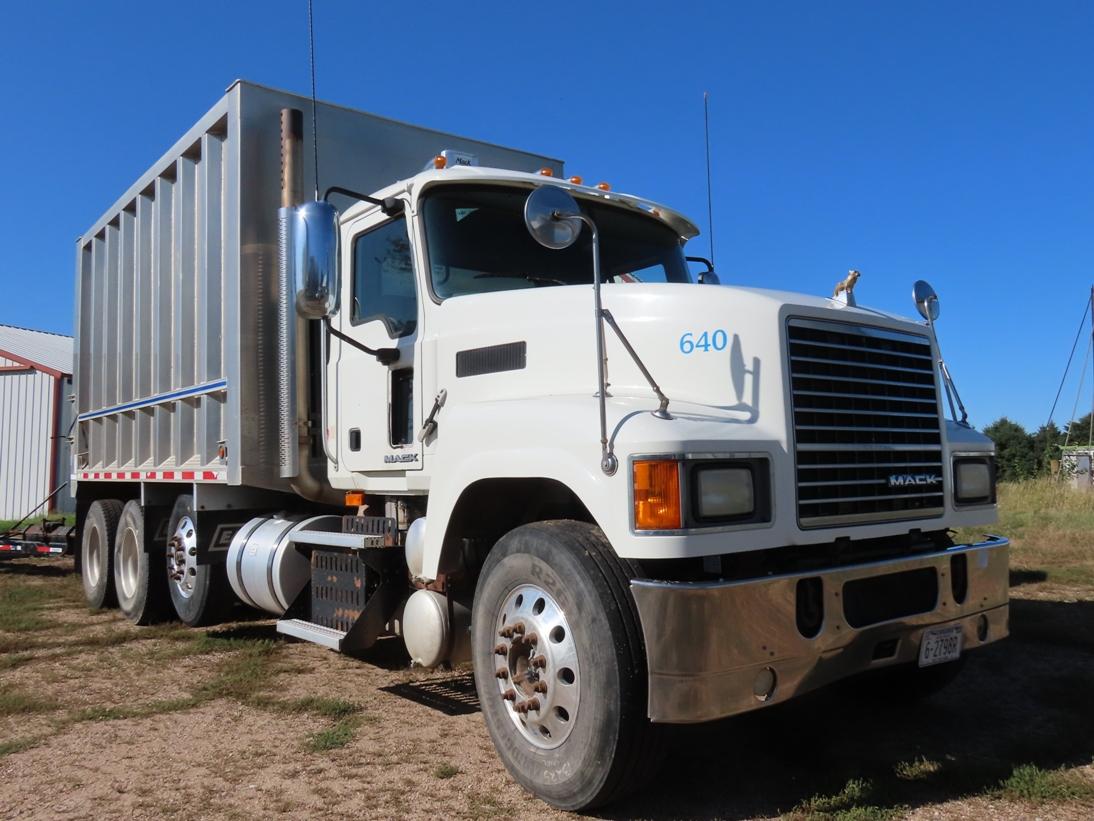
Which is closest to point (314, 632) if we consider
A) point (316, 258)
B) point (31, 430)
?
point (316, 258)

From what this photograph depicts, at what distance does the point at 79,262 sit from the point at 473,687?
24.4 feet

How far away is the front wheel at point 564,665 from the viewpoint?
10.9 feet

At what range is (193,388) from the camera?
713cm

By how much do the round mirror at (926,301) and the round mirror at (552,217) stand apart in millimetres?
2060

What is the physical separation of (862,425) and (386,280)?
2.79 m

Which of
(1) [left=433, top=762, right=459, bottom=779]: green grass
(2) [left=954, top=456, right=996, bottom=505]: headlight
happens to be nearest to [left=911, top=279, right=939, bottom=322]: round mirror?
(2) [left=954, top=456, right=996, bottom=505]: headlight

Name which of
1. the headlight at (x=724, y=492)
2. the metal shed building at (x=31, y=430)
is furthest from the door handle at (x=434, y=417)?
the metal shed building at (x=31, y=430)

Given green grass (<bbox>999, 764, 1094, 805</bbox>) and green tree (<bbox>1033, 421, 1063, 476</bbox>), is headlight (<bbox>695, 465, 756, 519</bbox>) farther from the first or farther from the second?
green tree (<bbox>1033, 421, 1063, 476</bbox>)

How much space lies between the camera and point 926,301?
4.79 meters

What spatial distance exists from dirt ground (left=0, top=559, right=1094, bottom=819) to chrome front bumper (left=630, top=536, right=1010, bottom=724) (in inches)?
20.6

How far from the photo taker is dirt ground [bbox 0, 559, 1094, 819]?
3709 millimetres

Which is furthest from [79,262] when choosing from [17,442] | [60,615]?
[17,442]

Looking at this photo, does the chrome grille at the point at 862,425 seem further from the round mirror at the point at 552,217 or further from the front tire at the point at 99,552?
the front tire at the point at 99,552

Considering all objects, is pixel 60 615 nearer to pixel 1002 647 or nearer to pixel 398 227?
pixel 398 227
